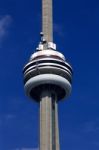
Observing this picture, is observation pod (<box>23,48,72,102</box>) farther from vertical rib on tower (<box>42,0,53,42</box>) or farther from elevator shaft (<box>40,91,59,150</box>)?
vertical rib on tower (<box>42,0,53,42</box>)

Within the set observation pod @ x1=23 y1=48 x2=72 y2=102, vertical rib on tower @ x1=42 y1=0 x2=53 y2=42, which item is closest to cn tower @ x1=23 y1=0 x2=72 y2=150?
observation pod @ x1=23 y1=48 x2=72 y2=102

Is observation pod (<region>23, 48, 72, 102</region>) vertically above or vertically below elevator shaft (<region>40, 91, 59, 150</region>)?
above

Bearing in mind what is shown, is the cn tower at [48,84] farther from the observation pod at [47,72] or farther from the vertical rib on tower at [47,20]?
the vertical rib on tower at [47,20]

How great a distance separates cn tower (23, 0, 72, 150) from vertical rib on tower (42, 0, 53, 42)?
26.3 ft

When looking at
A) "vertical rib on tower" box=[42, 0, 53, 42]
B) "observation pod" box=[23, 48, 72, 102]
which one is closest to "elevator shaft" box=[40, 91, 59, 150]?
"observation pod" box=[23, 48, 72, 102]

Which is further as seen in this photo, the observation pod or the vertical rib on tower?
the vertical rib on tower

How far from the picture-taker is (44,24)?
610 feet

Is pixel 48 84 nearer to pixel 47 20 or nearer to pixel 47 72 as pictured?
pixel 47 72

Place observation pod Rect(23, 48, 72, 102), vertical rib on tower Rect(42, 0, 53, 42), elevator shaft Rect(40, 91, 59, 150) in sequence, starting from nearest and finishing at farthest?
elevator shaft Rect(40, 91, 59, 150) → observation pod Rect(23, 48, 72, 102) → vertical rib on tower Rect(42, 0, 53, 42)

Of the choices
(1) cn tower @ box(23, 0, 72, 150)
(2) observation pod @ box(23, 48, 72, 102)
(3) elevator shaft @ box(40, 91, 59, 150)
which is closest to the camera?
(3) elevator shaft @ box(40, 91, 59, 150)

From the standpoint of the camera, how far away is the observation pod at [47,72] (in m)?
170

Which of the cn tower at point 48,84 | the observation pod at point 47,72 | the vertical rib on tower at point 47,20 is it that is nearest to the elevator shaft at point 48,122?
the cn tower at point 48,84

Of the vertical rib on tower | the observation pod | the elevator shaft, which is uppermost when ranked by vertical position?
the vertical rib on tower

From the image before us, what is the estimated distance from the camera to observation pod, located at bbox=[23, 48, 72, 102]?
557 ft
